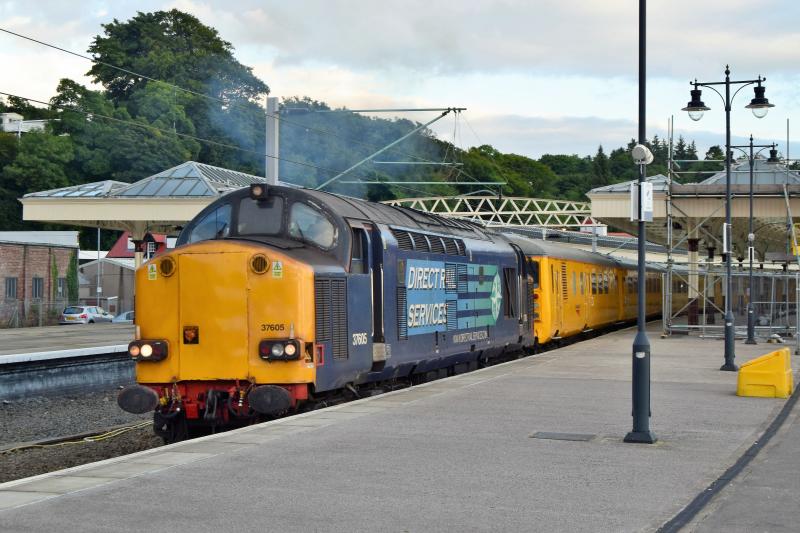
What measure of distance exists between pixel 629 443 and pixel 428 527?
5.22 m

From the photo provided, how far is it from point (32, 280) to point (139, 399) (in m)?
44.8

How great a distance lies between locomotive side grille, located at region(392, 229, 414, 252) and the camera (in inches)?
677

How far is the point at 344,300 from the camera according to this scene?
48.7 ft

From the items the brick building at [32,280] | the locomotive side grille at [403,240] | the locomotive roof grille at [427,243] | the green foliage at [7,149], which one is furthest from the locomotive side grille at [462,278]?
the green foliage at [7,149]

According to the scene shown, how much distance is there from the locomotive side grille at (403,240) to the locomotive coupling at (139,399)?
4.97 m

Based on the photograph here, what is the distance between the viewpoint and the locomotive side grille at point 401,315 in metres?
17.1

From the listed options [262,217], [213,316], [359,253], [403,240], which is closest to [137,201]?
[403,240]

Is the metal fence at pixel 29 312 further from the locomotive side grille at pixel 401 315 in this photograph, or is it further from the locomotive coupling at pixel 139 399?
the locomotive coupling at pixel 139 399

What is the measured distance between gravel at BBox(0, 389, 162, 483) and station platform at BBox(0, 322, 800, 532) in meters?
3.86

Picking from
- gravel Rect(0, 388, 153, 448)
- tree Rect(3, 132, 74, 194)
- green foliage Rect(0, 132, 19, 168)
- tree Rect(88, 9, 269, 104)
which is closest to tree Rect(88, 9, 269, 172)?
tree Rect(88, 9, 269, 104)

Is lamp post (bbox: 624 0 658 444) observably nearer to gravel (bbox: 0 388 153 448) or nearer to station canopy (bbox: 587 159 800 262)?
gravel (bbox: 0 388 153 448)

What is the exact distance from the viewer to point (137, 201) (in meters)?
42.5

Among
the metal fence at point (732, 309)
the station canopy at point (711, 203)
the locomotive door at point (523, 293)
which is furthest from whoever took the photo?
the station canopy at point (711, 203)

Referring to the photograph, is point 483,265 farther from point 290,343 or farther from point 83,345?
point 83,345
